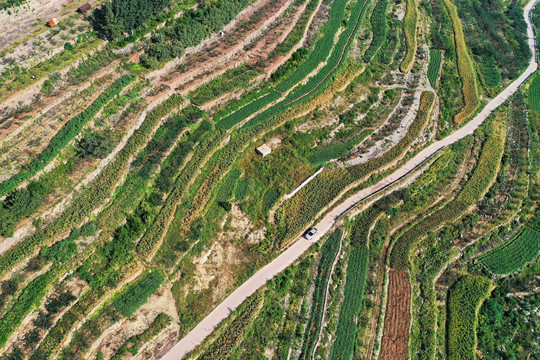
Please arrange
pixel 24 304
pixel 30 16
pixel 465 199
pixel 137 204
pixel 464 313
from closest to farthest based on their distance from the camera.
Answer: pixel 24 304
pixel 137 204
pixel 464 313
pixel 30 16
pixel 465 199

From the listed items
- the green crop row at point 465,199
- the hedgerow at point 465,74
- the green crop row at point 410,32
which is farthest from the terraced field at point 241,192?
the green crop row at point 410,32

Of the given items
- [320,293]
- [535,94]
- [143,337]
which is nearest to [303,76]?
[320,293]

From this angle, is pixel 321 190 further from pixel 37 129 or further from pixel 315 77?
pixel 37 129

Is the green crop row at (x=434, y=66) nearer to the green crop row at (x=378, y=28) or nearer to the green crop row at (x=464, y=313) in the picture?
the green crop row at (x=378, y=28)

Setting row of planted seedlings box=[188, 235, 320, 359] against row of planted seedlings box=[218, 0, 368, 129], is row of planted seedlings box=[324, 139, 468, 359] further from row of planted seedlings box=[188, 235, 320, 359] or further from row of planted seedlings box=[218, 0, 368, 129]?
row of planted seedlings box=[218, 0, 368, 129]

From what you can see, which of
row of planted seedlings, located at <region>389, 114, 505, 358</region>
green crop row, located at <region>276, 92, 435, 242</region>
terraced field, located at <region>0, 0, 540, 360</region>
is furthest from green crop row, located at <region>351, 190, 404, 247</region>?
green crop row, located at <region>276, 92, 435, 242</region>

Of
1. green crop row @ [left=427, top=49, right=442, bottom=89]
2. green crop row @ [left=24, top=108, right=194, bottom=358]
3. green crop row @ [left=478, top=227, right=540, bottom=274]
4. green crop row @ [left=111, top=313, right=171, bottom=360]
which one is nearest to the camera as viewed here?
green crop row @ [left=24, top=108, right=194, bottom=358]
